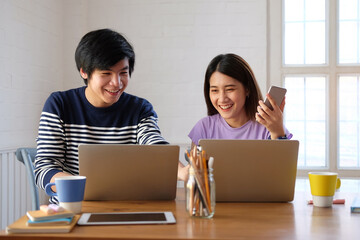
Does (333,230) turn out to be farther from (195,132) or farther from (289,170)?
(195,132)

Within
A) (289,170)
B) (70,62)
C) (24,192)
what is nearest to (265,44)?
(70,62)

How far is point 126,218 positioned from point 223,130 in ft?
3.82

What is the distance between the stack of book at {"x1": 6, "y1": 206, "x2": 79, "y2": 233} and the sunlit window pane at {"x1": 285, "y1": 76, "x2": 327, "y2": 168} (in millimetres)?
3051

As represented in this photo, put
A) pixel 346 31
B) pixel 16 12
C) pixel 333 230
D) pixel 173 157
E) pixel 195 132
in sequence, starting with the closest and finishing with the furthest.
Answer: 1. pixel 333 230
2. pixel 173 157
3. pixel 195 132
4. pixel 16 12
5. pixel 346 31

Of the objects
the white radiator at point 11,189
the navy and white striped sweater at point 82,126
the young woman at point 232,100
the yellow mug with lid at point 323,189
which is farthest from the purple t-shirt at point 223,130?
the white radiator at point 11,189

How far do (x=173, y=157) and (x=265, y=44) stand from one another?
2665 millimetres

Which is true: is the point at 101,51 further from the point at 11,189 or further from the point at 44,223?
the point at 11,189

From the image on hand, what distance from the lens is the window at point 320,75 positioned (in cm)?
384

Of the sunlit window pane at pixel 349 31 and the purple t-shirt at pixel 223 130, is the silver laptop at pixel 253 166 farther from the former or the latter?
the sunlit window pane at pixel 349 31

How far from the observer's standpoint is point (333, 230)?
1137mm

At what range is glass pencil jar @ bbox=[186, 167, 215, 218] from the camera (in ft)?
4.08

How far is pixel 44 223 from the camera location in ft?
3.71

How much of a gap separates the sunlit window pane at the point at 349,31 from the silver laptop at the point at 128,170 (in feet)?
9.40

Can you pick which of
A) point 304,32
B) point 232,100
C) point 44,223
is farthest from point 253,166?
point 304,32
